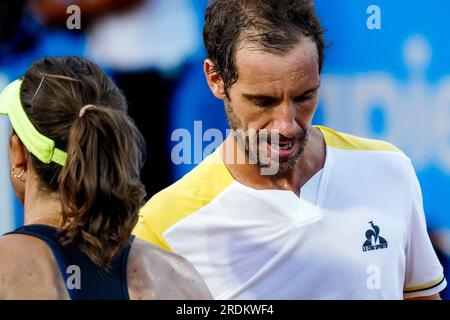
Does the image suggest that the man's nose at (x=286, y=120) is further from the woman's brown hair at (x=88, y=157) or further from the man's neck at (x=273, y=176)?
the woman's brown hair at (x=88, y=157)

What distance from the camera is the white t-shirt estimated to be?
273cm

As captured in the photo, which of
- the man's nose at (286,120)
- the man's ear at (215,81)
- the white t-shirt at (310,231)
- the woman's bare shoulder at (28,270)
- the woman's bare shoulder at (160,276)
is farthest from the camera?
the man's ear at (215,81)

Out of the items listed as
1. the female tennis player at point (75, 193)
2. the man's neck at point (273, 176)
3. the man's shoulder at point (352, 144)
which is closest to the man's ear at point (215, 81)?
the man's neck at point (273, 176)

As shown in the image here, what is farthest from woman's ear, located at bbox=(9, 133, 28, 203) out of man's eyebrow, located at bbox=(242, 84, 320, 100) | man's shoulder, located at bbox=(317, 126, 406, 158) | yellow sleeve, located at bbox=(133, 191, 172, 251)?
man's shoulder, located at bbox=(317, 126, 406, 158)

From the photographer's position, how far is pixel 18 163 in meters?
2.02

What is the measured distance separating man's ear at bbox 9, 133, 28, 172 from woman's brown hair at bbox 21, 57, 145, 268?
0.15 ft

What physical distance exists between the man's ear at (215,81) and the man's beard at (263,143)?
2.9 inches

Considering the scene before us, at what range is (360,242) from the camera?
2.79m

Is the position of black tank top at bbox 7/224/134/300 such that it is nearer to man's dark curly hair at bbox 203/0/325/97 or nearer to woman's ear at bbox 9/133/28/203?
woman's ear at bbox 9/133/28/203

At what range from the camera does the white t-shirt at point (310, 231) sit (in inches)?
108

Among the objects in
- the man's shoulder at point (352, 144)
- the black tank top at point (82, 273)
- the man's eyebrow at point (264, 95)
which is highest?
the man's eyebrow at point (264, 95)

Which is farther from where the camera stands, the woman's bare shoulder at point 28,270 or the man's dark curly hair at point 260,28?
the man's dark curly hair at point 260,28

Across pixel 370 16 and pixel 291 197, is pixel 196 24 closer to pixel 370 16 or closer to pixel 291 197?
pixel 370 16

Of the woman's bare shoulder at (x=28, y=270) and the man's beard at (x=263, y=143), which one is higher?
the man's beard at (x=263, y=143)
